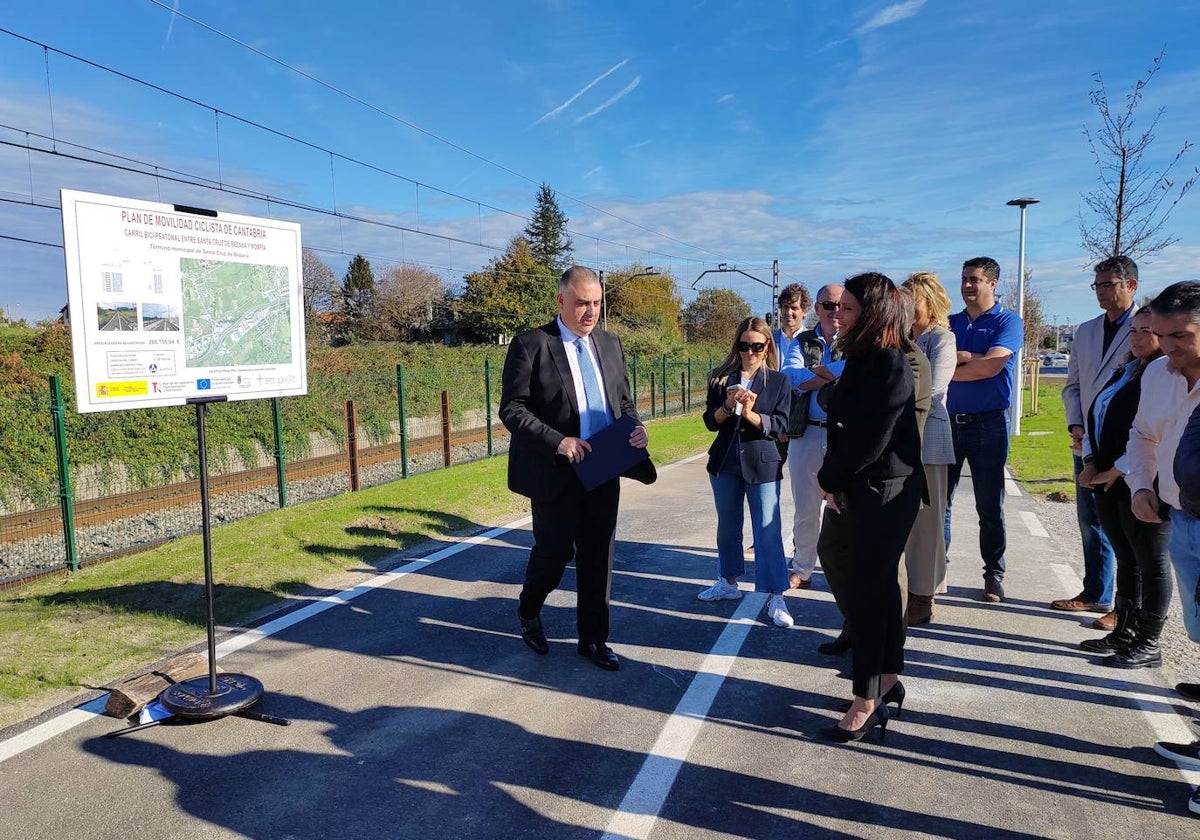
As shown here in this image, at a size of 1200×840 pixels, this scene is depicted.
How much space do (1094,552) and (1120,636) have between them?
0.92 metres

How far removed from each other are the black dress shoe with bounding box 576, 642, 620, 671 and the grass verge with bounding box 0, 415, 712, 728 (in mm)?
2448

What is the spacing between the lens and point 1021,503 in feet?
32.1

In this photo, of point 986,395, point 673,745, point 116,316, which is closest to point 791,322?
point 986,395

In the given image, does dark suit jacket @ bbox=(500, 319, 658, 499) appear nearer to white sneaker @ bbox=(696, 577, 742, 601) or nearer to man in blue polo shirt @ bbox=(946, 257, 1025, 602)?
white sneaker @ bbox=(696, 577, 742, 601)

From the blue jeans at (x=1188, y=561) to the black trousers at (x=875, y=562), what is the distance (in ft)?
3.22

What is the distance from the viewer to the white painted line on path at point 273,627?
3.54m

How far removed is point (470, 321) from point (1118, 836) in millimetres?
57476

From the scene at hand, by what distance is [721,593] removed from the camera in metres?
5.63

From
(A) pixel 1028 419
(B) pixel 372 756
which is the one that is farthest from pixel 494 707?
(A) pixel 1028 419

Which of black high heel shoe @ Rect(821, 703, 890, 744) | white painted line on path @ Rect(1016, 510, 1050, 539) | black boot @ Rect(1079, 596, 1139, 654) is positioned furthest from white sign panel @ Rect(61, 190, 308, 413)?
white painted line on path @ Rect(1016, 510, 1050, 539)

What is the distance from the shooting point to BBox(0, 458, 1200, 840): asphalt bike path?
2.92 metres

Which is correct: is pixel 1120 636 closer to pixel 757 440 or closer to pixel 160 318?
pixel 757 440

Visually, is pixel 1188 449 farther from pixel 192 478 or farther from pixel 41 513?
pixel 192 478

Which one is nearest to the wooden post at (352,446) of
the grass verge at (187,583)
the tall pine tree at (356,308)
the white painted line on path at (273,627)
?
the grass verge at (187,583)
